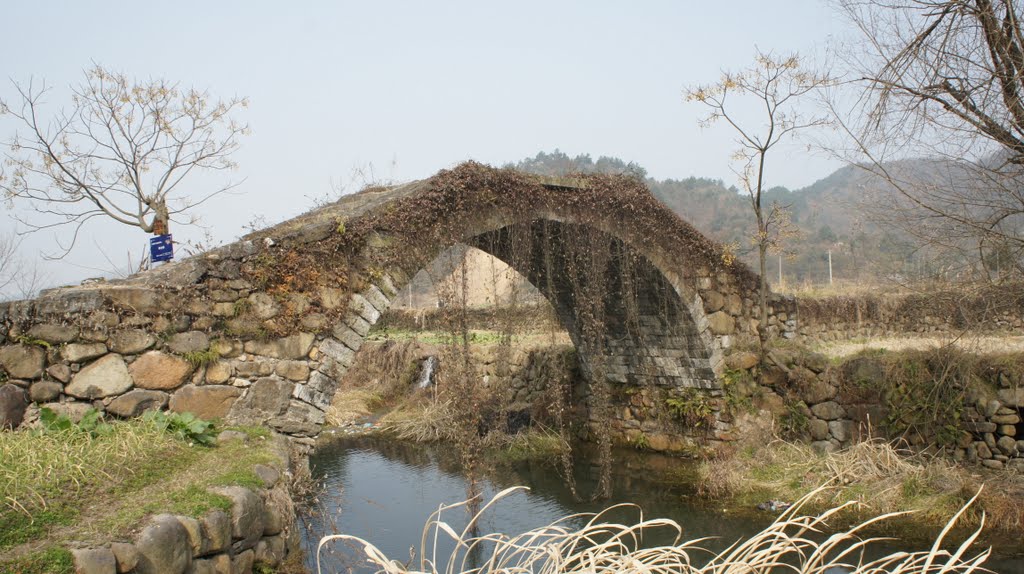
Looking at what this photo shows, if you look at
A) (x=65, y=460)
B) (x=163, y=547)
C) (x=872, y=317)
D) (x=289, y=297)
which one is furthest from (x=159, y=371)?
(x=872, y=317)

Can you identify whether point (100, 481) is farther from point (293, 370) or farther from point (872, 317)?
point (872, 317)

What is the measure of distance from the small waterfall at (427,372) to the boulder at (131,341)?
869cm

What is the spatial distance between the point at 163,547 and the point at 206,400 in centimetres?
280

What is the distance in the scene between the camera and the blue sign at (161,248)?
5.93 metres

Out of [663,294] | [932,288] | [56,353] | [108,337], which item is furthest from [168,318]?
[932,288]

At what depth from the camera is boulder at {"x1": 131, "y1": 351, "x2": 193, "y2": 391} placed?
4918mm

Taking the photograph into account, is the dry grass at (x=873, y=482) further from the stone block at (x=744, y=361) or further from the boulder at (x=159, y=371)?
the boulder at (x=159, y=371)

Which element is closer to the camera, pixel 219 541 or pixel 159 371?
pixel 219 541

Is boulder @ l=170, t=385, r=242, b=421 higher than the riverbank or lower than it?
higher

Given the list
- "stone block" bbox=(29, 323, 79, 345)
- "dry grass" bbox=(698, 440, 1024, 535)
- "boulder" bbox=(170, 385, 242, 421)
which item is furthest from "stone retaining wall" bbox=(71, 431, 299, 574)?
"dry grass" bbox=(698, 440, 1024, 535)

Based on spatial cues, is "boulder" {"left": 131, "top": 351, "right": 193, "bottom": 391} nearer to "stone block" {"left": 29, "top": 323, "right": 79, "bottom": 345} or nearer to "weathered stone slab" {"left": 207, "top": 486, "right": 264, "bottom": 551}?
"stone block" {"left": 29, "top": 323, "right": 79, "bottom": 345}

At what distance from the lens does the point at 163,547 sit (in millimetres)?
2627

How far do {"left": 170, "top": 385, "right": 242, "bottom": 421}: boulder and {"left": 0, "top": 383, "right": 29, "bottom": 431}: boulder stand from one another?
927 mm

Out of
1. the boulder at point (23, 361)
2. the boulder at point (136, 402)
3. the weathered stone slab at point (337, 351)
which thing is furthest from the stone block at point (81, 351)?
the weathered stone slab at point (337, 351)
